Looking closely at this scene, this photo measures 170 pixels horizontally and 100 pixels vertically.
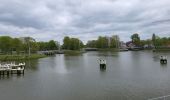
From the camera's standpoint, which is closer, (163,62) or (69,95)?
(69,95)

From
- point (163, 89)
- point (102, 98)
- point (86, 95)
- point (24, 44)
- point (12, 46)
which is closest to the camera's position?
point (102, 98)

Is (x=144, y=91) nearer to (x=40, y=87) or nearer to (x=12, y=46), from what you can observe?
(x=40, y=87)

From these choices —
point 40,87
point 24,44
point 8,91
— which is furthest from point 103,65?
point 24,44

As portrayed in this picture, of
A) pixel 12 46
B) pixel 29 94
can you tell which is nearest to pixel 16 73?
pixel 29 94

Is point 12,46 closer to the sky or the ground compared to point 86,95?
closer to the sky

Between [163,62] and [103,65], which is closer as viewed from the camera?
[103,65]

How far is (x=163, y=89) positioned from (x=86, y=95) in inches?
454

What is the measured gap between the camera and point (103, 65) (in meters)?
68.4

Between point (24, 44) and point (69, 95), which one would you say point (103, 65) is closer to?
point (69, 95)

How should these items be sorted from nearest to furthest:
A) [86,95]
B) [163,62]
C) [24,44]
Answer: [86,95] < [163,62] < [24,44]

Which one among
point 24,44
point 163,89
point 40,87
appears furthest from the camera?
point 24,44

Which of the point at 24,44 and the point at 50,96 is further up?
the point at 24,44

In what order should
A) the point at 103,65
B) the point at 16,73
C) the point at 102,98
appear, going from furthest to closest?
the point at 103,65 → the point at 16,73 → the point at 102,98

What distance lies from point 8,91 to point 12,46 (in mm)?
99290
